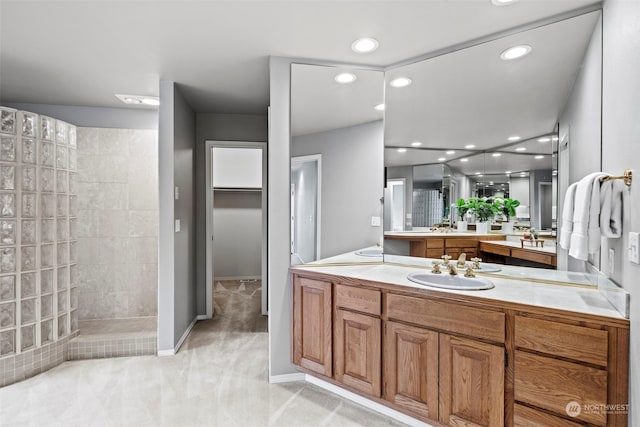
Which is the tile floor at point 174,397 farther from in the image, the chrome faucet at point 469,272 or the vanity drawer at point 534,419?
the chrome faucet at point 469,272

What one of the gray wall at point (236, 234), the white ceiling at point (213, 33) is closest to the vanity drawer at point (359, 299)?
the white ceiling at point (213, 33)

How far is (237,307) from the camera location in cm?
434

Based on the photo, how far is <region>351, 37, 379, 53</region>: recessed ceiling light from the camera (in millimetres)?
2192

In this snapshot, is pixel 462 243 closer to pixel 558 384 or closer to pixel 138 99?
pixel 558 384

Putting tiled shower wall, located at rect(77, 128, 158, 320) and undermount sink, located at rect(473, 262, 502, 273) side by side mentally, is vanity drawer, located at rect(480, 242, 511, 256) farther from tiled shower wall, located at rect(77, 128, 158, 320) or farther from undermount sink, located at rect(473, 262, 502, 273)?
tiled shower wall, located at rect(77, 128, 158, 320)

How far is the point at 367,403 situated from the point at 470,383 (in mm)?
771

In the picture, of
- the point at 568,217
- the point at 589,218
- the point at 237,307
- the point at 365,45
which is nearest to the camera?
the point at 589,218

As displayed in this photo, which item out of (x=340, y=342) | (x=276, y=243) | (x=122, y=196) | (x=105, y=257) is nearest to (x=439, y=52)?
(x=276, y=243)

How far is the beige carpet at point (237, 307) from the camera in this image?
3.67 meters

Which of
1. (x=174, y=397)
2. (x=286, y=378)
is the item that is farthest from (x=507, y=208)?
(x=174, y=397)

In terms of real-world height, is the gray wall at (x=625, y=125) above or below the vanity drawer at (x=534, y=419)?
above

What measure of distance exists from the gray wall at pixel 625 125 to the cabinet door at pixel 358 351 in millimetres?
1169

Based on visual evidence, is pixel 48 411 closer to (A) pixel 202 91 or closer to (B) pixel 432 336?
(B) pixel 432 336

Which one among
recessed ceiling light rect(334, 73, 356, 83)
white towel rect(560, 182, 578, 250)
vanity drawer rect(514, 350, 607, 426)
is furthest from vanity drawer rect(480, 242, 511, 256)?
recessed ceiling light rect(334, 73, 356, 83)
